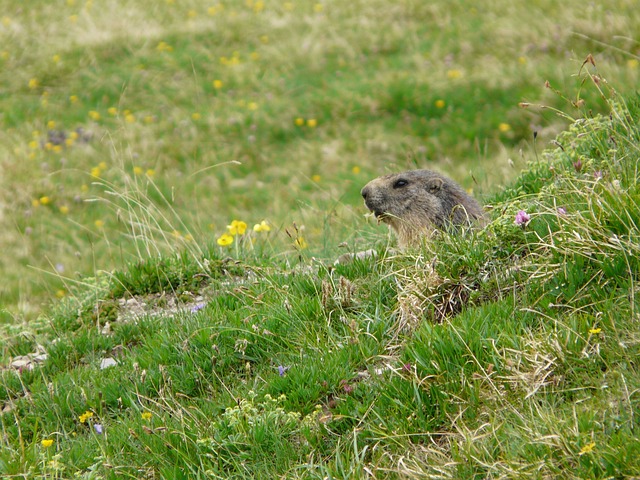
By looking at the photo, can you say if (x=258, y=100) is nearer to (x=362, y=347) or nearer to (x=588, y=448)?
(x=362, y=347)

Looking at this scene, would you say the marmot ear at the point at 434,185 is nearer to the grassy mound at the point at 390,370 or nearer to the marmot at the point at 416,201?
the marmot at the point at 416,201

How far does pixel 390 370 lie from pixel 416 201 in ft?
9.95

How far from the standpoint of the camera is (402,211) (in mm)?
7559

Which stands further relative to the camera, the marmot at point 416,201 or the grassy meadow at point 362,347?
the marmot at point 416,201

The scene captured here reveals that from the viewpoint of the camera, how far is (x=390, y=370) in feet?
15.9

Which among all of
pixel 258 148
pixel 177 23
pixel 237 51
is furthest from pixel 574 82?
pixel 177 23

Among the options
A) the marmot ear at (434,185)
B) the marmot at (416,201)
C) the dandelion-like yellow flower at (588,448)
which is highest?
the dandelion-like yellow flower at (588,448)

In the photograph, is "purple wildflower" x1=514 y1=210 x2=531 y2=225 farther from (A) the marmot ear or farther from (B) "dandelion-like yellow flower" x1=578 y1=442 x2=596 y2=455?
(A) the marmot ear

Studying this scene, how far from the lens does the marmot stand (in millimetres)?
7340

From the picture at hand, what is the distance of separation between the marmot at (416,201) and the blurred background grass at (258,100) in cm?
406

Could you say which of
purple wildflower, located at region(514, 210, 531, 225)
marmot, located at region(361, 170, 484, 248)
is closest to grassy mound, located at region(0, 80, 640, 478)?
purple wildflower, located at region(514, 210, 531, 225)

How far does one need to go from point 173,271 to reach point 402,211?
226cm

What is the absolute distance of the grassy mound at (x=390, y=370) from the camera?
4.19 metres

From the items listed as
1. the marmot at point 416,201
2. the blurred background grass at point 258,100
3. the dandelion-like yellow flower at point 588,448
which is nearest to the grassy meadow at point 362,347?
the dandelion-like yellow flower at point 588,448
